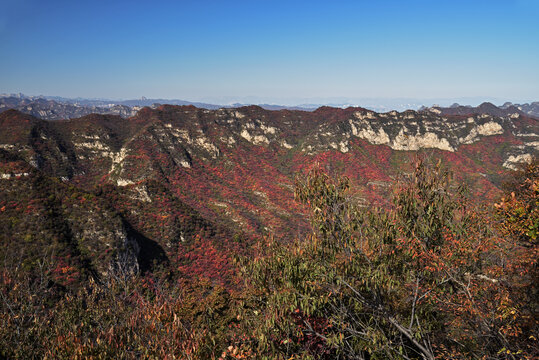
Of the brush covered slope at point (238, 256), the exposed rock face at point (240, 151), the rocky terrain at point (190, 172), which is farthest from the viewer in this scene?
the exposed rock face at point (240, 151)

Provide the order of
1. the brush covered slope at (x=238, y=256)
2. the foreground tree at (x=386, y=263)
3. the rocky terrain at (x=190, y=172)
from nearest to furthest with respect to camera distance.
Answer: the brush covered slope at (x=238, y=256) → the foreground tree at (x=386, y=263) → the rocky terrain at (x=190, y=172)

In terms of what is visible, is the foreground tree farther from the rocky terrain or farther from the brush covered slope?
the rocky terrain

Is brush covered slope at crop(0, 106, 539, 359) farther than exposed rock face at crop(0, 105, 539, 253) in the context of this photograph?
No

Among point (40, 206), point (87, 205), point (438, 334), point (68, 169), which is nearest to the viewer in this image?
point (438, 334)

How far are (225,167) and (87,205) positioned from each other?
102 metres

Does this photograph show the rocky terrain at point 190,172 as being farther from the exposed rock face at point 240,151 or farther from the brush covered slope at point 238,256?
the exposed rock face at point 240,151

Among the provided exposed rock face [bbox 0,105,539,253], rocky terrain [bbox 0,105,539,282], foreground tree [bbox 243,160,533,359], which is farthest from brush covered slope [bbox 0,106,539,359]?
exposed rock face [bbox 0,105,539,253]

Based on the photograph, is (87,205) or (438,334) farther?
(87,205)

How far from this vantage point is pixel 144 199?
6494 cm

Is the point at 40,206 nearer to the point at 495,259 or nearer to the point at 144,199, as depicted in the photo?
the point at 144,199

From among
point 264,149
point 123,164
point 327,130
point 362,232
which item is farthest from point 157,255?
point 327,130

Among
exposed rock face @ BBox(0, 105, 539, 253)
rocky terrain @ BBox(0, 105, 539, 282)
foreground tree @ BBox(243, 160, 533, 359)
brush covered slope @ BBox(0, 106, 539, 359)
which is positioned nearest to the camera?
brush covered slope @ BBox(0, 106, 539, 359)

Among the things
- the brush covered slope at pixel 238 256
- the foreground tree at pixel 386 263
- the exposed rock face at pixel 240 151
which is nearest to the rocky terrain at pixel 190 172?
the brush covered slope at pixel 238 256

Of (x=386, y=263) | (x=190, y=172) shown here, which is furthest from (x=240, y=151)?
(x=386, y=263)
